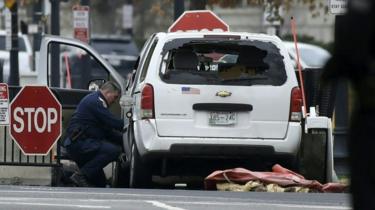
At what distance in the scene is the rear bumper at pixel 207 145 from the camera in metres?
12.6

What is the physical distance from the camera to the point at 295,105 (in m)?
12.7

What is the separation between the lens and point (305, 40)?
46.9 m

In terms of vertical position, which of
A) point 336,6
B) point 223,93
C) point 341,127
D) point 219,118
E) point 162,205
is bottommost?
point 341,127

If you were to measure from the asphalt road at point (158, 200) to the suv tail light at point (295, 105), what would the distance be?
89cm

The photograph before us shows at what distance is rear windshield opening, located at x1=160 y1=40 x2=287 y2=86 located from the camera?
1272 cm

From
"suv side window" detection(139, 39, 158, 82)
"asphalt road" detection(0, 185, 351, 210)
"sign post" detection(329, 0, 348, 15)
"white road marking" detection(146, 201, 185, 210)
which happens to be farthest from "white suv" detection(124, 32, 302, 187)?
"sign post" detection(329, 0, 348, 15)

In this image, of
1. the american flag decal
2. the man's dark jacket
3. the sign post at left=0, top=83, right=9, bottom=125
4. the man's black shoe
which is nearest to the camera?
the american flag decal

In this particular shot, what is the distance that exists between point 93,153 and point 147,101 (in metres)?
1.52

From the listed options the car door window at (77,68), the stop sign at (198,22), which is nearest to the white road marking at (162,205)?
the stop sign at (198,22)

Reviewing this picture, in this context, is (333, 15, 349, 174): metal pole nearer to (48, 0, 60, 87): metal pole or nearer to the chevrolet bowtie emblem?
the chevrolet bowtie emblem

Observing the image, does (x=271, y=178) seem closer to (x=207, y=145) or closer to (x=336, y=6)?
(x=207, y=145)

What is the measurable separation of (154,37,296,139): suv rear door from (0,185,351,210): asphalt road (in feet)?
2.39

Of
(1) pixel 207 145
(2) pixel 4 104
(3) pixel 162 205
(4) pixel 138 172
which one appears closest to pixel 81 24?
(2) pixel 4 104

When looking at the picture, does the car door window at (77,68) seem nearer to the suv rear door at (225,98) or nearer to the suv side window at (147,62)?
the suv side window at (147,62)
